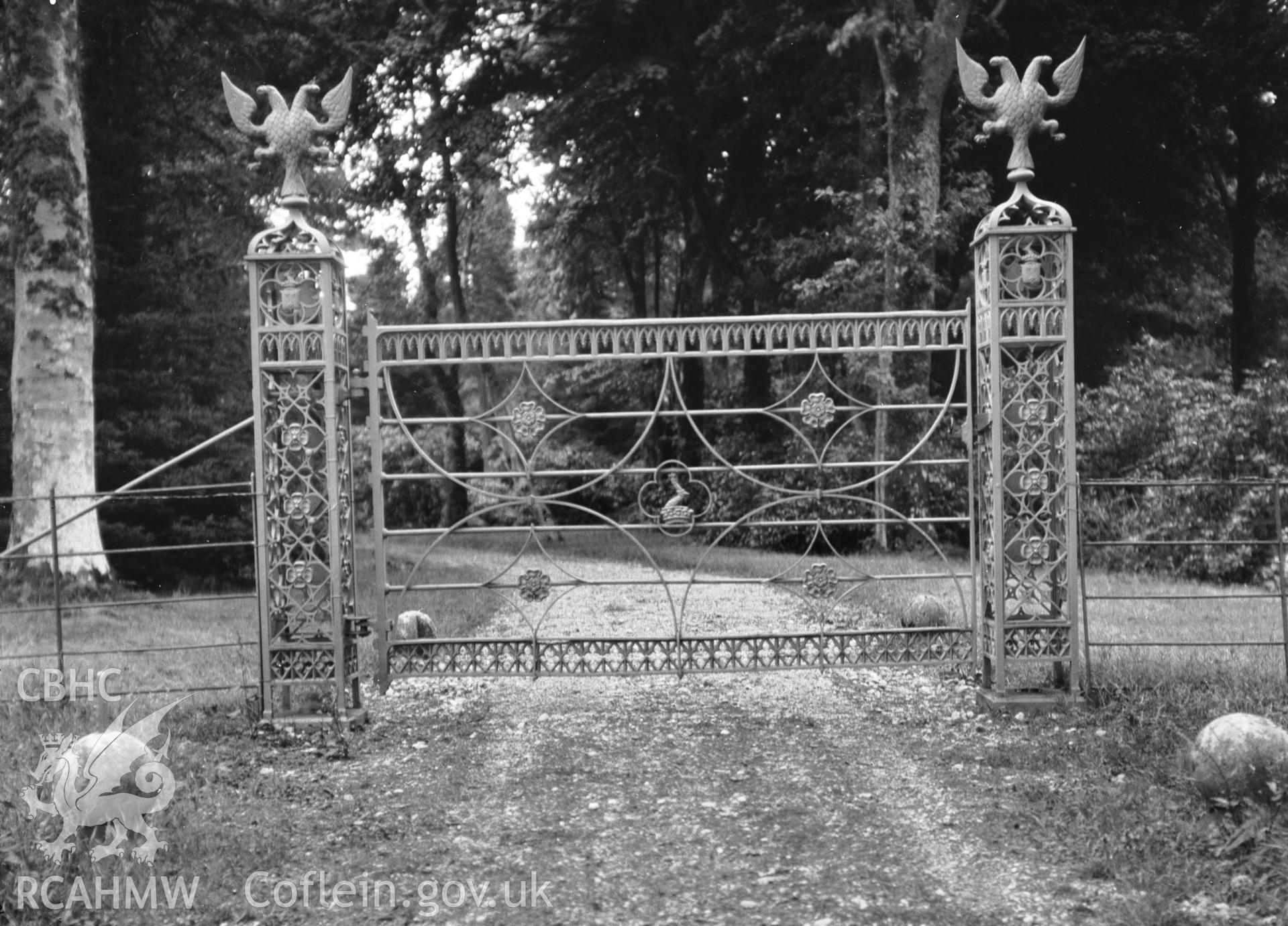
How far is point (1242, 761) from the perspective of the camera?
425cm

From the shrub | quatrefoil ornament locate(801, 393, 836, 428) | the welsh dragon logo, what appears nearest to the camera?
the welsh dragon logo

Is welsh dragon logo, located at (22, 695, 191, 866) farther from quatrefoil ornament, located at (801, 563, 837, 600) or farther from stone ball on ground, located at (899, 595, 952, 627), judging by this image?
stone ball on ground, located at (899, 595, 952, 627)

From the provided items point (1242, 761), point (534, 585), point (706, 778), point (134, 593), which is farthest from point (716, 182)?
point (1242, 761)

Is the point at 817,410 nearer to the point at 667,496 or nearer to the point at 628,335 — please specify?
the point at 628,335

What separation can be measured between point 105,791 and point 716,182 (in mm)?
18686

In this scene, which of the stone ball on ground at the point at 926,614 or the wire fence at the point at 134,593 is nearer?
the wire fence at the point at 134,593

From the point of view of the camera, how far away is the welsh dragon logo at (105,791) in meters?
4.05

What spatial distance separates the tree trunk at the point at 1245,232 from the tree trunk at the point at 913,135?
7.16 metres

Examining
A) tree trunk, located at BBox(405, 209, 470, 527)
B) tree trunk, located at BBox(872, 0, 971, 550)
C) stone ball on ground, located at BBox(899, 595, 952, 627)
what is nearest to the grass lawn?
stone ball on ground, located at BBox(899, 595, 952, 627)

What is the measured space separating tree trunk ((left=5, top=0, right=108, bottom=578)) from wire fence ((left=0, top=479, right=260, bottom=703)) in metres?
0.21

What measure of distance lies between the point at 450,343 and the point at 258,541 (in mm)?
1452

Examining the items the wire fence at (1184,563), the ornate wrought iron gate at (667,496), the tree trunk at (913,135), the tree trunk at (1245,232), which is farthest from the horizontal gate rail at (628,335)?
the tree trunk at (1245,232)

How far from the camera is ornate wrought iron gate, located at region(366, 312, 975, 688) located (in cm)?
617

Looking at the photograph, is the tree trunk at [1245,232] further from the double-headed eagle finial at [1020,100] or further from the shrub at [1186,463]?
the double-headed eagle finial at [1020,100]
